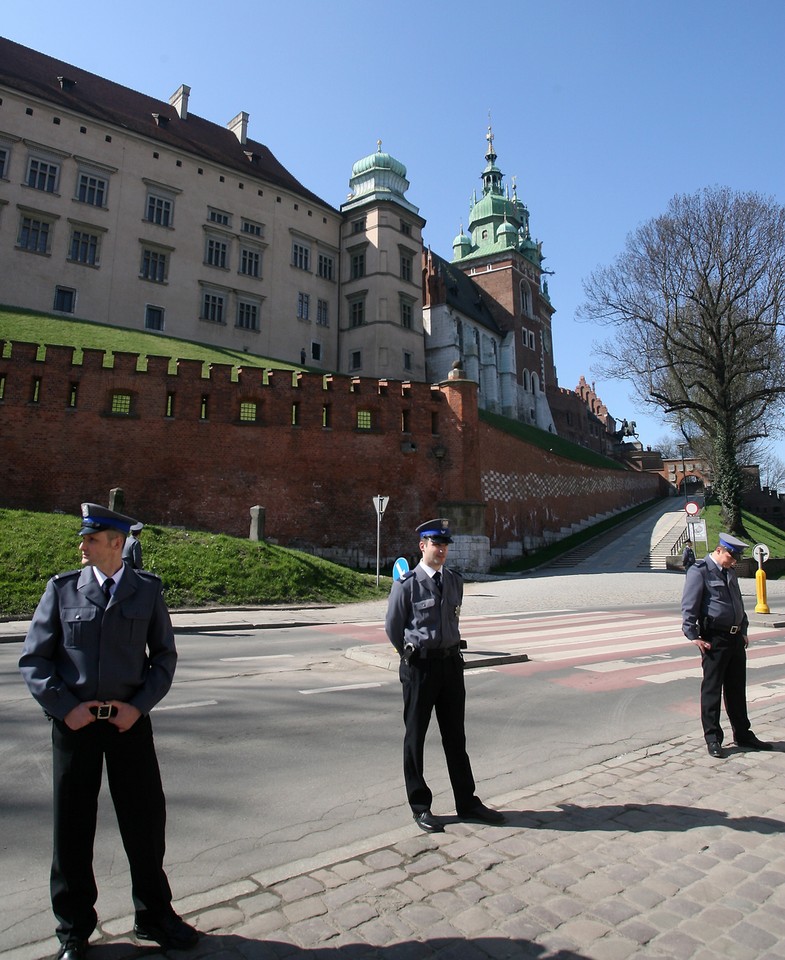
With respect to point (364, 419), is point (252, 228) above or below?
above

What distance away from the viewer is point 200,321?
4016 cm

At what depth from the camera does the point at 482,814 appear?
3910 millimetres

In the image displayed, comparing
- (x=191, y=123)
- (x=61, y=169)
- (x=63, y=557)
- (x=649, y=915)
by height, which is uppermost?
(x=191, y=123)

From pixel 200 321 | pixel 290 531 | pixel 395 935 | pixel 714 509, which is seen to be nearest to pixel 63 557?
pixel 290 531

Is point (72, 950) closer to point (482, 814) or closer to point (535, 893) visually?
point (535, 893)

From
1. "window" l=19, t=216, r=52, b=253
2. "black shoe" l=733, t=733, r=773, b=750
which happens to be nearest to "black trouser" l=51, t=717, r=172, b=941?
"black shoe" l=733, t=733, r=773, b=750

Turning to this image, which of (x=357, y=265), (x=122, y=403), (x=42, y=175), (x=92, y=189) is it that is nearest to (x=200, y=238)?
(x=92, y=189)

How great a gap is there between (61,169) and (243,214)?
11.4 metres

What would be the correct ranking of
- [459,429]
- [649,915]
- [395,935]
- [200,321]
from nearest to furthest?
[395,935] < [649,915] < [459,429] < [200,321]

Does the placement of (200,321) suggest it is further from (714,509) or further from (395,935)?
(395,935)

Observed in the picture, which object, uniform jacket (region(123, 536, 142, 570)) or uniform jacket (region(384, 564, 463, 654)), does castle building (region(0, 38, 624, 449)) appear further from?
uniform jacket (region(384, 564, 463, 654))

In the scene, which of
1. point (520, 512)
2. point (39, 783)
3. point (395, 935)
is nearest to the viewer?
point (395, 935)

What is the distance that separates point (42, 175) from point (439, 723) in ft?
135

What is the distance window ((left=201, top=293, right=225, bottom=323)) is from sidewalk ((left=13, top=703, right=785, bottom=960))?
133 feet
